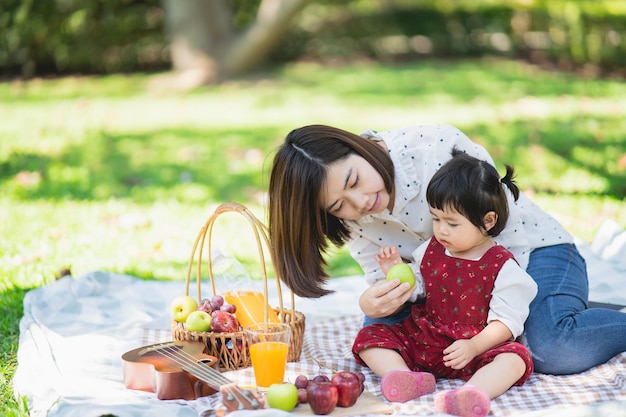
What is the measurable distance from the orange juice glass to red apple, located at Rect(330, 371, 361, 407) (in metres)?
0.22

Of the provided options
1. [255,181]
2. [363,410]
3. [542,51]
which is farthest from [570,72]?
[363,410]

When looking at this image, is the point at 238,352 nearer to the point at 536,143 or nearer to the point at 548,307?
the point at 548,307

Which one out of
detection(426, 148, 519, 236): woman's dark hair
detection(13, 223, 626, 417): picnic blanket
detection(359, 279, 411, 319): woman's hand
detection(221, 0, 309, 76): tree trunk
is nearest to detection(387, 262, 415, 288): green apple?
detection(359, 279, 411, 319): woman's hand

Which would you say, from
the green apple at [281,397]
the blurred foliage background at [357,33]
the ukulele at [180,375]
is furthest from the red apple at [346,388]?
the blurred foliage background at [357,33]

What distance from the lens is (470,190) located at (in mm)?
2977

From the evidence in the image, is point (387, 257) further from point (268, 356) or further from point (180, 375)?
point (180, 375)

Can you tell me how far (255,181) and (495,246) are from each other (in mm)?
3801

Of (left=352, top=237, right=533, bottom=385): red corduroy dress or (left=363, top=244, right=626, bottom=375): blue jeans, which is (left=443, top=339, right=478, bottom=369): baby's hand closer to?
(left=352, top=237, right=533, bottom=385): red corduroy dress

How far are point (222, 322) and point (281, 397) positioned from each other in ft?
1.99

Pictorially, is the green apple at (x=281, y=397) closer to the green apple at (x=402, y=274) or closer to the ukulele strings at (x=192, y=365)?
the ukulele strings at (x=192, y=365)

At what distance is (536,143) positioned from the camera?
285 inches

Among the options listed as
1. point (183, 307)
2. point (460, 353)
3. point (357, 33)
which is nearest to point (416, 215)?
point (460, 353)

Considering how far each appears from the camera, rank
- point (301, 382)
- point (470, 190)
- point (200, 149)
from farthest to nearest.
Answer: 1. point (200, 149)
2. point (470, 190)
3. point (301, 382)

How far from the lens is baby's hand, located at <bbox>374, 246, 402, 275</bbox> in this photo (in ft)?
11.0
